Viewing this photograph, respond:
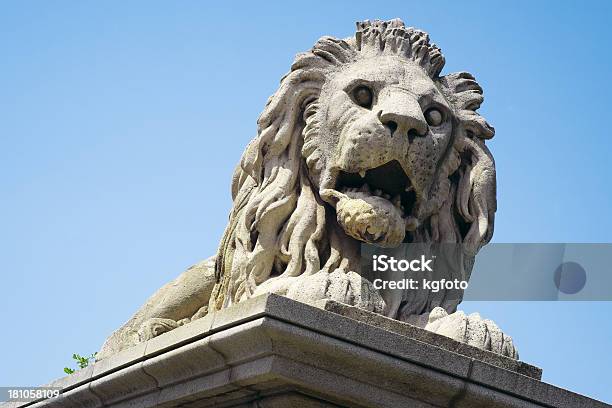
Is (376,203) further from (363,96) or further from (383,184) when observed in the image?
(363,96)

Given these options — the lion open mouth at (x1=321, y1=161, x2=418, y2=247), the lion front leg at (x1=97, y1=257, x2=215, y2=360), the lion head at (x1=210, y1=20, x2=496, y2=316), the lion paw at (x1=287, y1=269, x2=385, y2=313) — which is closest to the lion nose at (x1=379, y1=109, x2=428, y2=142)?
the lion head at (x1=210, y1=20, x2=496, y2=316)

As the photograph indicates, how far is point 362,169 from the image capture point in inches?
257

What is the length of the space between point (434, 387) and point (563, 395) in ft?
2.45

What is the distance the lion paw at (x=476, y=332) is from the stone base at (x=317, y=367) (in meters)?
0.13

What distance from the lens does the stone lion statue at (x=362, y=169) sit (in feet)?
21.4

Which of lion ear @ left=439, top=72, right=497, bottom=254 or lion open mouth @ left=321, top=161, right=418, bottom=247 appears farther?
lion ear @ left=439, top=72, right=497, bottom=254

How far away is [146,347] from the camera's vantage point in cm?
589

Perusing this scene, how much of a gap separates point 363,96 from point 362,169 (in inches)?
19.2

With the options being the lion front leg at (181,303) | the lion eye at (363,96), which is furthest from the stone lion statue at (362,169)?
the lion front leg at (181,303)

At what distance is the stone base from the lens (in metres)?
5.21

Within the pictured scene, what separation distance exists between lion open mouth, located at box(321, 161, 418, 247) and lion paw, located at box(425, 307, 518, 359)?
24.2 inches

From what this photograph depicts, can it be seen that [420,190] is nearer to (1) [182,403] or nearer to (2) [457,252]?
(2) [457,252]

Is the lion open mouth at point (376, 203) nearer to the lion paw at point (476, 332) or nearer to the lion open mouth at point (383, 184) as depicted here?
the lion open mouth at point (383, 184)

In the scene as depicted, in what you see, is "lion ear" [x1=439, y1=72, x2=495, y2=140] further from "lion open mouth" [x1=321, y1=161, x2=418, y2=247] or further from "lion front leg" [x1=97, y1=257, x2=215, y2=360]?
"lion front leg" [x1=97, y1=257, x2=215, y2=360]
